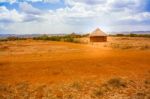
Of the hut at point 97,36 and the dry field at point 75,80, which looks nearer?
the dry field at point 75,80

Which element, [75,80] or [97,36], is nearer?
[75,80]

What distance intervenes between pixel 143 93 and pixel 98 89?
161 cm

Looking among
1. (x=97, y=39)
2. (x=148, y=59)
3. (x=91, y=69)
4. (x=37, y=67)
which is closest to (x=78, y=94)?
(x=91, y=69)

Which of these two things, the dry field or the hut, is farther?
the hut

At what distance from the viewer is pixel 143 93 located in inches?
383

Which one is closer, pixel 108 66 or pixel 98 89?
pixel 98 89

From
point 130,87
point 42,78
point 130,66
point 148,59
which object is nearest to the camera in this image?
point 130,87

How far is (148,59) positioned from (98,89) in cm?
654

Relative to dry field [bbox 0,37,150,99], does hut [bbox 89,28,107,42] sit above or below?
above

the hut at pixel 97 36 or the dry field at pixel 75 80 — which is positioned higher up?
the hut at pixel 97 36

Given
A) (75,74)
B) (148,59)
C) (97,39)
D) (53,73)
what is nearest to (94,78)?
(75,74)

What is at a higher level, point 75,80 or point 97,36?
point 97,36

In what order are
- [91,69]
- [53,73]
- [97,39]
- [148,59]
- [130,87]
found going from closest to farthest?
1. [130,87]
2. [53,73]
3. [91,69]
4. [148,59]
5. [97,39]

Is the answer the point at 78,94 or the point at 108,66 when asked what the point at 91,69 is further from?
the point at 78,94
